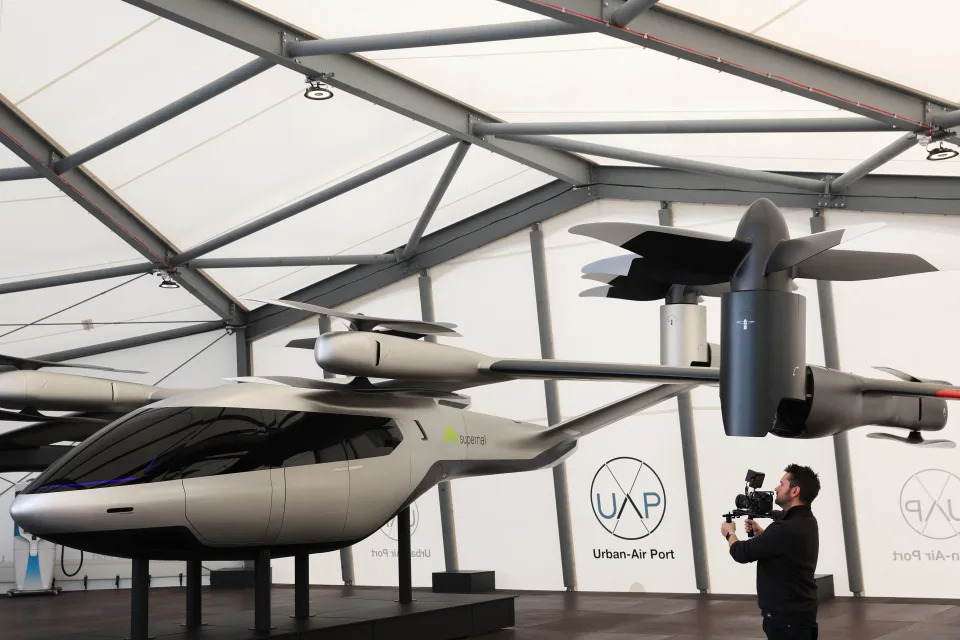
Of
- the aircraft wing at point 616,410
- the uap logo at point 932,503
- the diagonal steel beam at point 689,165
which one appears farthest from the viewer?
the diagonal steel beam at point 689,165

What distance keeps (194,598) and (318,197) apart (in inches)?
238

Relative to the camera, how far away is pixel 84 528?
7.17 m

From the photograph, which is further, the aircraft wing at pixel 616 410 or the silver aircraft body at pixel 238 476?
the aircraft wing at pixel 616 410

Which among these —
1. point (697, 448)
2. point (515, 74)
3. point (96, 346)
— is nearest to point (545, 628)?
point (697, 448)

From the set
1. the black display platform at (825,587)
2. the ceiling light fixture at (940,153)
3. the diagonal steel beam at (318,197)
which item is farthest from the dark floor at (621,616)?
the diagonal steel beam at (318,197)

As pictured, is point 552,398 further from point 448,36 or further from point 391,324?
point 448,36

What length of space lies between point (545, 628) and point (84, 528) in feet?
16.7

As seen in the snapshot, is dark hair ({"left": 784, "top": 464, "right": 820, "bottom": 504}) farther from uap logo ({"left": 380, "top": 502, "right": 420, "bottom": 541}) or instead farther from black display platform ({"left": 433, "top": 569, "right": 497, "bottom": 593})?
uap logo ({"left": 380, "top": 502, "right": 420, "bottom": 541})

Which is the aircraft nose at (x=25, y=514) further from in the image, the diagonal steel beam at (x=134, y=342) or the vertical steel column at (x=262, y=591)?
the diagonal steel beam at (x=134, y=342)

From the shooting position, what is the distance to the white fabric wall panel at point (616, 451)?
13.3 metres

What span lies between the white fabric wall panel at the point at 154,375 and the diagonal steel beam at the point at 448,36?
401 inches

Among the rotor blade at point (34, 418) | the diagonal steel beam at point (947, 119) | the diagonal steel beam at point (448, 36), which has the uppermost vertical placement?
the diagonal steel beam at point (448, 36)

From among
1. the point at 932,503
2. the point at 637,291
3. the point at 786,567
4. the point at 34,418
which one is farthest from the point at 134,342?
the point at 637,291

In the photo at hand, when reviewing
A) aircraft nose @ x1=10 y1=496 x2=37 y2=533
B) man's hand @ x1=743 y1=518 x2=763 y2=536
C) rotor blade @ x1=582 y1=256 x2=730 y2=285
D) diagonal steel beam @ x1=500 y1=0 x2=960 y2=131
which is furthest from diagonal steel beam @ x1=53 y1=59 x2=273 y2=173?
rotor blade @ x1=582 y1=256 x2=730 y2=285
